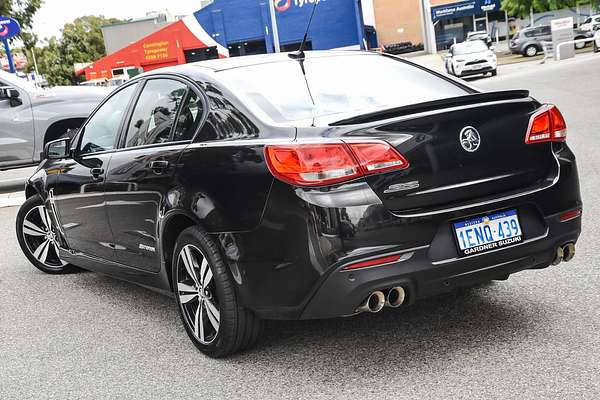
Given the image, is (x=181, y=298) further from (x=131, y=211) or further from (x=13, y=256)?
(x=13, y=256)

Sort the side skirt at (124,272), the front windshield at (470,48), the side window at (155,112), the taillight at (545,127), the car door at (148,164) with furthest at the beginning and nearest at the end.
A: the front windshield at (470,48), the side skirt at (124,272), the side window at (155,112), the car door at (148,164), the taillight at (545,127)

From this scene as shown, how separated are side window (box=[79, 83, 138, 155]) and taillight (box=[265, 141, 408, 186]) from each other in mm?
2035

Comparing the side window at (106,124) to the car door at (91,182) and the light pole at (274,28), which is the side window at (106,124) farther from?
the light pole at (274,28)

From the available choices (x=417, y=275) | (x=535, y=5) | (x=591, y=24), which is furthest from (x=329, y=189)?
(x=535, y=5)

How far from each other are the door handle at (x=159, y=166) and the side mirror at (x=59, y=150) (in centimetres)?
162

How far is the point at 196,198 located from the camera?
4207 mm

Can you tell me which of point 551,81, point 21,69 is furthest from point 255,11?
point 21,69

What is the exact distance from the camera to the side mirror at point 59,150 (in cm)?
609

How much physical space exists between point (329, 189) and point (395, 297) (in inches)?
24.2

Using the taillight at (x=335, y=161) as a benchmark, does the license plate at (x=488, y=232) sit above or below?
below

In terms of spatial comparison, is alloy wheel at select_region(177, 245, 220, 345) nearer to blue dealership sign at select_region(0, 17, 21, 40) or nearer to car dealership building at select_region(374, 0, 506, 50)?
blue dealership sign at select_region(0, 17, 21, 40)

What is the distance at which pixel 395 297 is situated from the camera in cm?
378

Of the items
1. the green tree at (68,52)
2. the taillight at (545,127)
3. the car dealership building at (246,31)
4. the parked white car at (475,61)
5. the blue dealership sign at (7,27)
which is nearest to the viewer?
the taillight at (545,127)

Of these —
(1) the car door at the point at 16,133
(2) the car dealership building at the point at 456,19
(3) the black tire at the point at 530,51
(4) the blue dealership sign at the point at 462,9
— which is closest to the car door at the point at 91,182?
(1) the car door at the point at 16,133
